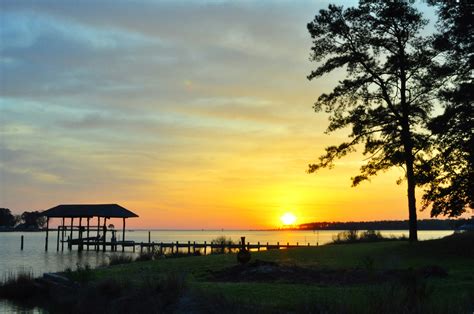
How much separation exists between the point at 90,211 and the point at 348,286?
197 feet

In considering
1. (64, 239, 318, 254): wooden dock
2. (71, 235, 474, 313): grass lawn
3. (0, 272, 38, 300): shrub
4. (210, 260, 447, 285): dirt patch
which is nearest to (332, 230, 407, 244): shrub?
(64, 239, 318, 254): wooden dock

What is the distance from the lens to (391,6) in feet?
112

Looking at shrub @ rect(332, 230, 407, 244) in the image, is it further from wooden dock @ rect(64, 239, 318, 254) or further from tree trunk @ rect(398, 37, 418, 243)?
tree trunk @ rect(398, 37, 418, 243)

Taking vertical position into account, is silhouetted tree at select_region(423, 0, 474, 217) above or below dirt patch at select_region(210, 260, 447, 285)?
above

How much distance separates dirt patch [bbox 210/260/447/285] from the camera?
18.3 m

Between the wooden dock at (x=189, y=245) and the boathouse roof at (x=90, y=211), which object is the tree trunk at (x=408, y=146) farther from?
the boathouse roof at (x=90, y=211)

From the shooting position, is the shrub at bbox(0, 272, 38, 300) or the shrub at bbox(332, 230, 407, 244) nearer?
the shrub at bbox(0, 272, 38, 300)

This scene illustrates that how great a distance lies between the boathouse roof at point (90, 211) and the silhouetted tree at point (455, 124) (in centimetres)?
4941

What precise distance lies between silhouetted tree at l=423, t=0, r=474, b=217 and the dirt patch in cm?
1020

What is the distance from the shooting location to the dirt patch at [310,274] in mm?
18281

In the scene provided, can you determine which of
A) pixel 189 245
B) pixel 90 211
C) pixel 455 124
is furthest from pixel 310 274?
pixel 90 211

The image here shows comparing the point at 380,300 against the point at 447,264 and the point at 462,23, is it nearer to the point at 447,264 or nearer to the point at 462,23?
the point at 447,264

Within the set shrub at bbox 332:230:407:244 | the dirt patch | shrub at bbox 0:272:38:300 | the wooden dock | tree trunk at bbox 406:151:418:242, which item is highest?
tree trunk at bbox 406:151:418:242

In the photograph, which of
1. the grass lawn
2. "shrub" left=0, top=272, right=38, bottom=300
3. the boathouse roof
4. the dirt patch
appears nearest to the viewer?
the grass lawn
